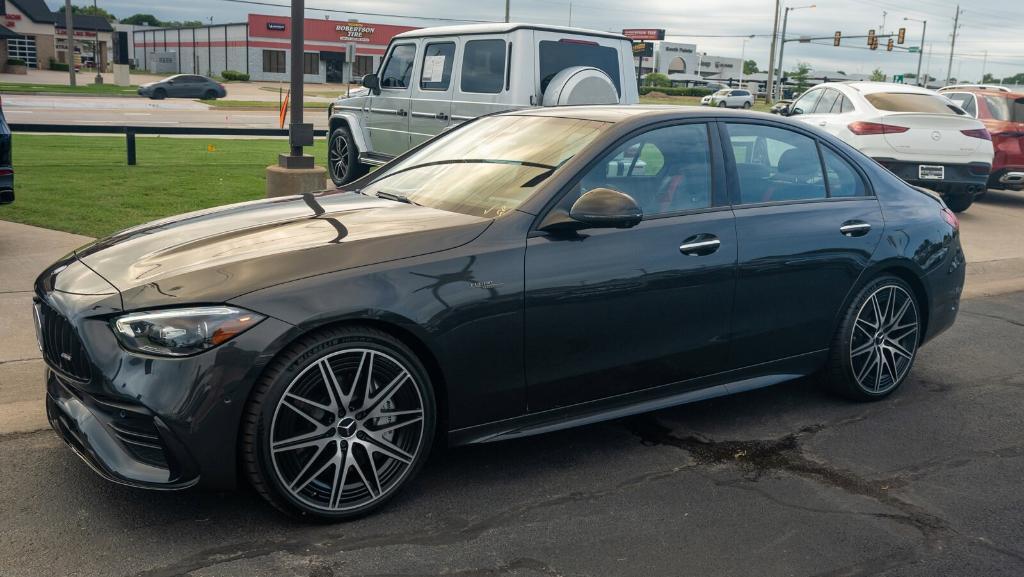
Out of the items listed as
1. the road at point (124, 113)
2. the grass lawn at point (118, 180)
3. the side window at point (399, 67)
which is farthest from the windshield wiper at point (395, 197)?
the road at point (124, 113)

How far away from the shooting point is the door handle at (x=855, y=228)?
496 centimetres

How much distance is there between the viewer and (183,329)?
3.24 metres

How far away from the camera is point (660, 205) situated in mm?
4398

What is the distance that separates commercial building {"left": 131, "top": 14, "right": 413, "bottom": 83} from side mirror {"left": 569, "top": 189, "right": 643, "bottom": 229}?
69014mm

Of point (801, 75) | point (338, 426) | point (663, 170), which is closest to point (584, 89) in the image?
point (663, 170)

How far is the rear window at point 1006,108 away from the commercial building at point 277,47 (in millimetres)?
59368

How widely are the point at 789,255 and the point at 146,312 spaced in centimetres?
299

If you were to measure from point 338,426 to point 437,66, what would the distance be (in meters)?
8.25

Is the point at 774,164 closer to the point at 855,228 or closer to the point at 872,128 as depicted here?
the point at 855,228

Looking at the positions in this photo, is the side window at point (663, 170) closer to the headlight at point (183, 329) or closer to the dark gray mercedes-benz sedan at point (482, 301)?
the dark gray mercedes-benz sedan at point (482, 301)

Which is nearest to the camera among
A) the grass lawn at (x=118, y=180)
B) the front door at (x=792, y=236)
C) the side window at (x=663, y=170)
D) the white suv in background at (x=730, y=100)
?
the side window at (x=663, y=170)

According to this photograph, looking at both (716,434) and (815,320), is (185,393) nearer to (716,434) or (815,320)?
(716,434)

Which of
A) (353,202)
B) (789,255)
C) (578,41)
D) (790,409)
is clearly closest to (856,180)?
(789,255)

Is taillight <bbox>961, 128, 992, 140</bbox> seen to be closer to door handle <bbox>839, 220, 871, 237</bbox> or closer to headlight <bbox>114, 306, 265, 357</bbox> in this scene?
door handle <bbox>839, 220, 871, 237</bbox>
